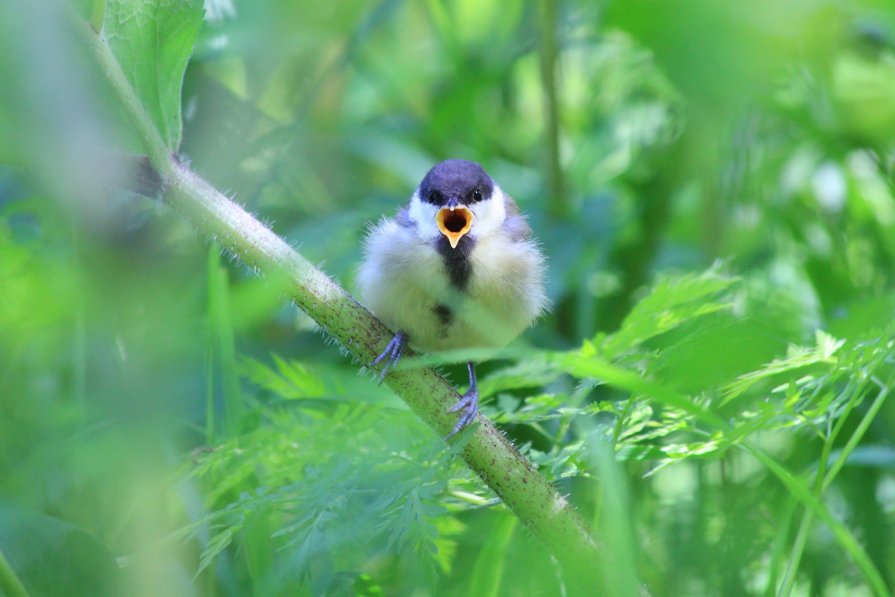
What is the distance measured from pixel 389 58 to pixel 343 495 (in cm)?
179

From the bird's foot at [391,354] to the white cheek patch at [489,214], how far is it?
280 millimetres

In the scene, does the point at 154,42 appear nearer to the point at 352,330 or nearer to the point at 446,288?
the point at 352,330

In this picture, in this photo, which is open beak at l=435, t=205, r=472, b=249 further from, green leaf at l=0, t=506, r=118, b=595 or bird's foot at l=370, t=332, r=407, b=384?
green leaf at l=0, t=506, r=118, b=595

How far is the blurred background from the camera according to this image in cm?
95

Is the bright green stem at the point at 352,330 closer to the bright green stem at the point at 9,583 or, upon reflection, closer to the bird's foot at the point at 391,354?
the bird's foot at the point at 391,354

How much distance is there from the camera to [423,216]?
166 centimetres

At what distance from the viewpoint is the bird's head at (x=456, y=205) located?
159 cm

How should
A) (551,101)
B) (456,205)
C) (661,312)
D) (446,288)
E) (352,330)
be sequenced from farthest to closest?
(551,101)
(456,205)
(446,288)
(661,312)
(352,330)

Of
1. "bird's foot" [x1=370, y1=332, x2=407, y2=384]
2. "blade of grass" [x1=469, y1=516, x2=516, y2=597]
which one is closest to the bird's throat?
"bird's foot" [x1=370, y1=332, x2=407, y2=384]

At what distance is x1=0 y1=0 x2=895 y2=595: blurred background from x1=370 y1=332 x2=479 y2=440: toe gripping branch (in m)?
0.05

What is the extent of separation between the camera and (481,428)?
39.2 inches

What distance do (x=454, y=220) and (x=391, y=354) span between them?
1.48 feet

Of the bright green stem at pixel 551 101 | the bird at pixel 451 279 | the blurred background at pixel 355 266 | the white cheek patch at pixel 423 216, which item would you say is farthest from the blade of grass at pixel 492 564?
the bright green stem at pixel 551 101

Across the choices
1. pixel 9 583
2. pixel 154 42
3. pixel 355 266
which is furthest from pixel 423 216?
pixel 9 583
